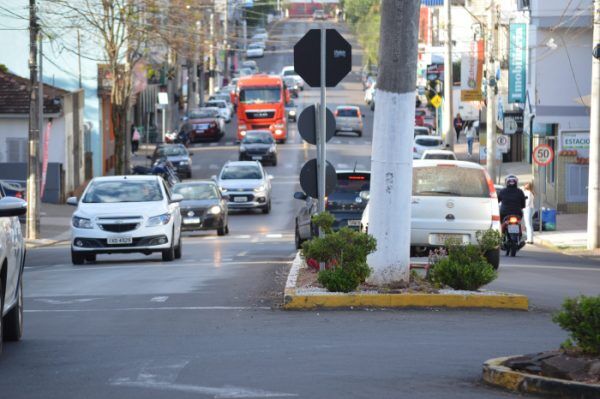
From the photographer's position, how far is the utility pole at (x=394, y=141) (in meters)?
14.6

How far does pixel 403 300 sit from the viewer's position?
14.3 meters

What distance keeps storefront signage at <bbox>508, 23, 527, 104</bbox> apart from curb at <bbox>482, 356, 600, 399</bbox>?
4156cm

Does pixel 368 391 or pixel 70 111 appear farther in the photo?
pixel 70 111

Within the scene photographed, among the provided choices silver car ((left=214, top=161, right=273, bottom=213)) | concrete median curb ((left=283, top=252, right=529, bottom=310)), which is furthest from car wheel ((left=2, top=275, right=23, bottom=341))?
silver car ((left=214, top=161, right=273, bottom=213))

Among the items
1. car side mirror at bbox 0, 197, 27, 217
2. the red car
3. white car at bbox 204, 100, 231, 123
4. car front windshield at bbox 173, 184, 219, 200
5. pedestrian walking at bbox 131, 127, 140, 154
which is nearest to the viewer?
car side mirror at bbox 0, 197, 27, 217

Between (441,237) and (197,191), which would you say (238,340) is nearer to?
(441,237)

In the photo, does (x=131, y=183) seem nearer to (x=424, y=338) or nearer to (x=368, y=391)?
(x=424, y=338)

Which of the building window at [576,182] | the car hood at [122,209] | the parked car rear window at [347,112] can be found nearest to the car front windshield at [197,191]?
the car hood at [122,209]

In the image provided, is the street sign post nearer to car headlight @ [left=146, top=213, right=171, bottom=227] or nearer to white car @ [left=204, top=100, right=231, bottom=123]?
car headlight @ [left=146, top=213, right=171, bottom=227]

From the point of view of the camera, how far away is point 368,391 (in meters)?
8.75

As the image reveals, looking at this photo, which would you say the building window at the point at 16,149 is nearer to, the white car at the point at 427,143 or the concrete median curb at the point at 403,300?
the white car at the point at 427,143

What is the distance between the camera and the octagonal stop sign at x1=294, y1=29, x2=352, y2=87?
16.5 m

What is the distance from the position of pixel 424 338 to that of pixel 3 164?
3910 centimetres

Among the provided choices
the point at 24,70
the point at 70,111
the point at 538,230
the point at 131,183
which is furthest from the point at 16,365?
the point at 24,70
